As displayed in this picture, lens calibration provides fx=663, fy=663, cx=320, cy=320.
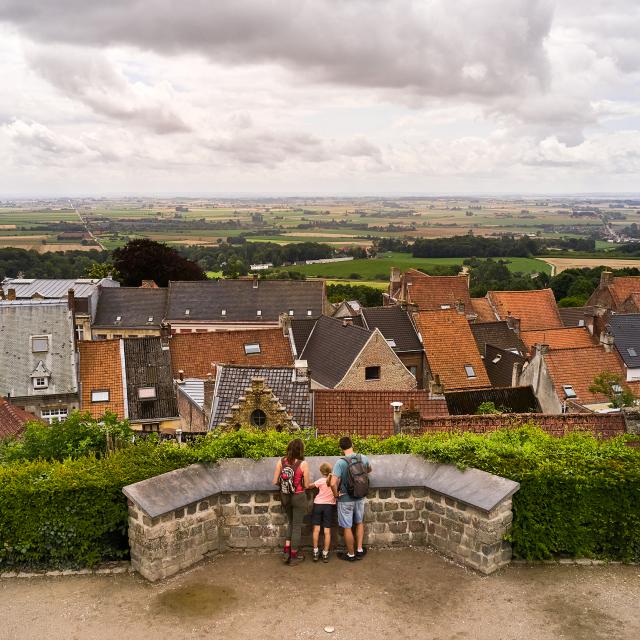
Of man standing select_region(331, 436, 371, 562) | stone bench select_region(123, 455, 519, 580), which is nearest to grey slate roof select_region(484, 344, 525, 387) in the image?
stone bench select_region(123, 455, 519, 580)

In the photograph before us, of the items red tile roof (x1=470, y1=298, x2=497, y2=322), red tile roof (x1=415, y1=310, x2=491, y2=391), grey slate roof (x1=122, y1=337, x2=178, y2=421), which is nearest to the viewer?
grey slate roof (x1=122, y1=337, x2=178, y2=421)

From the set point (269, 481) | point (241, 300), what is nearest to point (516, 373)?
point (269, 481)

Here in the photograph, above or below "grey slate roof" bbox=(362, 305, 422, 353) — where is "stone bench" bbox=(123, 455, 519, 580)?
above

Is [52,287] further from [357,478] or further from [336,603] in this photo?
[336,603]

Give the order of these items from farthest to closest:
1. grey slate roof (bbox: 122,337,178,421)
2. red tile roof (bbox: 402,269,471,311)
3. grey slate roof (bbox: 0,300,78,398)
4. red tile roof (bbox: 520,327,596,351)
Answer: red tile roof (bbox: 402,269,471,311) → red tile roof (bbox: 520,327,596,351) → grey slate roof (bbox: 0,300,78,398) → grey slate roof (bbox: 122,337,178,421)

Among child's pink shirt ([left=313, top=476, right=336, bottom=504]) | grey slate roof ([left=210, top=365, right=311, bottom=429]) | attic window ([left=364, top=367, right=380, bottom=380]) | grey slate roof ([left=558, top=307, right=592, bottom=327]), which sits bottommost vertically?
grey slate roof ([left=558, top=307, right=592, bottom=327])

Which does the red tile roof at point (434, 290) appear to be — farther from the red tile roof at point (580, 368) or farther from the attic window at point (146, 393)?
the attic window at point (146, 393)

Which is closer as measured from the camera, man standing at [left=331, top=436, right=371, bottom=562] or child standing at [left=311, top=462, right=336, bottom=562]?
man standing at [left=331, top=436, right=371, bottom=562]

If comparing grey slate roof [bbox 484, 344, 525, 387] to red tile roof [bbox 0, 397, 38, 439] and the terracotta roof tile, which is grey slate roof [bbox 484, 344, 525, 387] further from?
red tile roof [bbox 0, 397, 38, 439]
